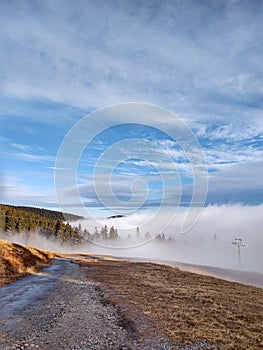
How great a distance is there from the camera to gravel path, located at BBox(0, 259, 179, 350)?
1187 centimetres

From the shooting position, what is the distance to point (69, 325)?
14484 millimetres

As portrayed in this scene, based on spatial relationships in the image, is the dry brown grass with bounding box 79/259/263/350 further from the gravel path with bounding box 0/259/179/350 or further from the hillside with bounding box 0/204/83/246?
the hillside with bounding box 0/204/83/246

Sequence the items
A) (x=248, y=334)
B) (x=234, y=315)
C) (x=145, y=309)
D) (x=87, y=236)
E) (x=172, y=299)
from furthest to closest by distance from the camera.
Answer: (x=87, y=236)
(x=172, y=299)
(x=145, y=309)
(x=234, y=315)
(x=248, y=334)

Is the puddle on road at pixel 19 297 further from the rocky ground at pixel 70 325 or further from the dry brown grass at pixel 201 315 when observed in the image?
the dry brown grass at pixel 201 315

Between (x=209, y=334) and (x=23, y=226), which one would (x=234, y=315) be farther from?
(x=23, y=226)

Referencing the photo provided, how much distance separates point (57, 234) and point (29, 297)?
130 meters

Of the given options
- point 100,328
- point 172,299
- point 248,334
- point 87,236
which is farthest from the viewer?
point 87,236

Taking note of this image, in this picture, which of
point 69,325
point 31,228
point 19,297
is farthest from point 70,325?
point 31,228

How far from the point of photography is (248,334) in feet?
42.2

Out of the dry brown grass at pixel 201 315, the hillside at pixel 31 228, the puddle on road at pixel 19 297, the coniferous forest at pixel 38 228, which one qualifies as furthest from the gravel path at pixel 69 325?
the hillside at pixel 31 228

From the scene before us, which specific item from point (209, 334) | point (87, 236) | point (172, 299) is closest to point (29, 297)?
point (172, 299)

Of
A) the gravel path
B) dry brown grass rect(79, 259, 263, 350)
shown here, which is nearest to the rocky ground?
the gravel path

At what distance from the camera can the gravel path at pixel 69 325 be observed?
11.9 meters

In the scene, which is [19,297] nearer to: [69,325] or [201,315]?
[69,325]
